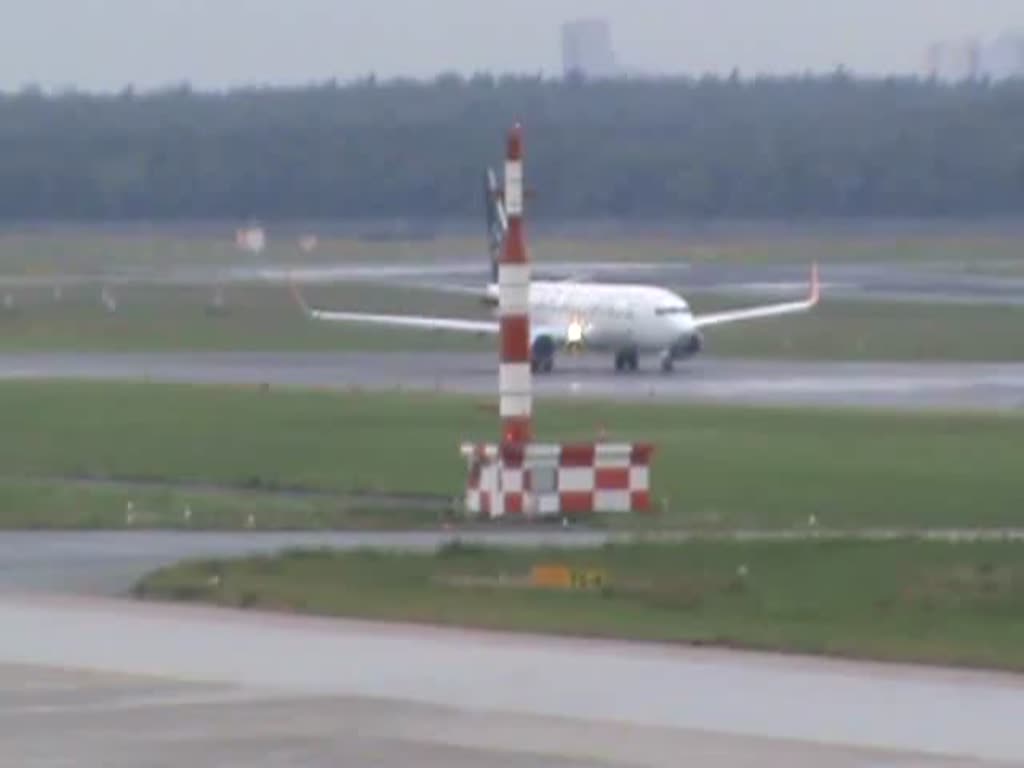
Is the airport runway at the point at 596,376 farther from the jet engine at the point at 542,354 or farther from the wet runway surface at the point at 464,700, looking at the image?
the wet runway surface at the point at 464,700

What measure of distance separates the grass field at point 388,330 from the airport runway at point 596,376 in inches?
175

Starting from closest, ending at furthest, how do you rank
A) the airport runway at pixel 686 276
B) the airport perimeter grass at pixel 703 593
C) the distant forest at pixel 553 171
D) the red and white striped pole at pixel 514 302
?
the airport perimeter grass at pixel 703 593 < the red and white striped pole at pixel 514 302 < the airport runway at pixel 686 276 < the distant forest at pixel 553 171

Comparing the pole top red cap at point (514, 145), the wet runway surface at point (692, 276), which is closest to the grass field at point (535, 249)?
the wet runway surface at point (692, 276)

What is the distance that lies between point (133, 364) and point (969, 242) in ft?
254

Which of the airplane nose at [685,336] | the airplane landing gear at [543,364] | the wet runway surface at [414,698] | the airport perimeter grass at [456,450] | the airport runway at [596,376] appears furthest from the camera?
the airplane nose at [685,336]

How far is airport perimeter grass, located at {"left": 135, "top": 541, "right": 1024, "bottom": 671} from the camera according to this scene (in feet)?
65.0

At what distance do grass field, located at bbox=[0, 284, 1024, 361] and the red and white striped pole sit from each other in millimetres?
42621

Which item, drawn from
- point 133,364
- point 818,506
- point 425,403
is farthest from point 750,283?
point 818,506

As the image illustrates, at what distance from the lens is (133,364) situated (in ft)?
219

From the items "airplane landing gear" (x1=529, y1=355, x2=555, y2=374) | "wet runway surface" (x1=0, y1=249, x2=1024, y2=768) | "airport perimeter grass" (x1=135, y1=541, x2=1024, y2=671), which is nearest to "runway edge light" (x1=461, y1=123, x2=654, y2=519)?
"airport perimeter grass" (x1=135, y1=541, x2=1024, y2=671)

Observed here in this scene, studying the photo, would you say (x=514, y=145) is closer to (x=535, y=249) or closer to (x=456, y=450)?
(x=456, y=450)

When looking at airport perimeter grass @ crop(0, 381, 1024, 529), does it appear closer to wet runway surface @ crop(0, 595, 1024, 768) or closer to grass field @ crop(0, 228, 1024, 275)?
wet runway surface @ crop(0, 595, 1024, 768)

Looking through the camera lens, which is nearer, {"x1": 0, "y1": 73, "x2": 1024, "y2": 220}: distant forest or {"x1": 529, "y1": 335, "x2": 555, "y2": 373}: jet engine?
{"x1": 529, "y1": 335, "x2": 555, "y2": 373}: jet engine

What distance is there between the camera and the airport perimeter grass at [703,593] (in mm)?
19808
